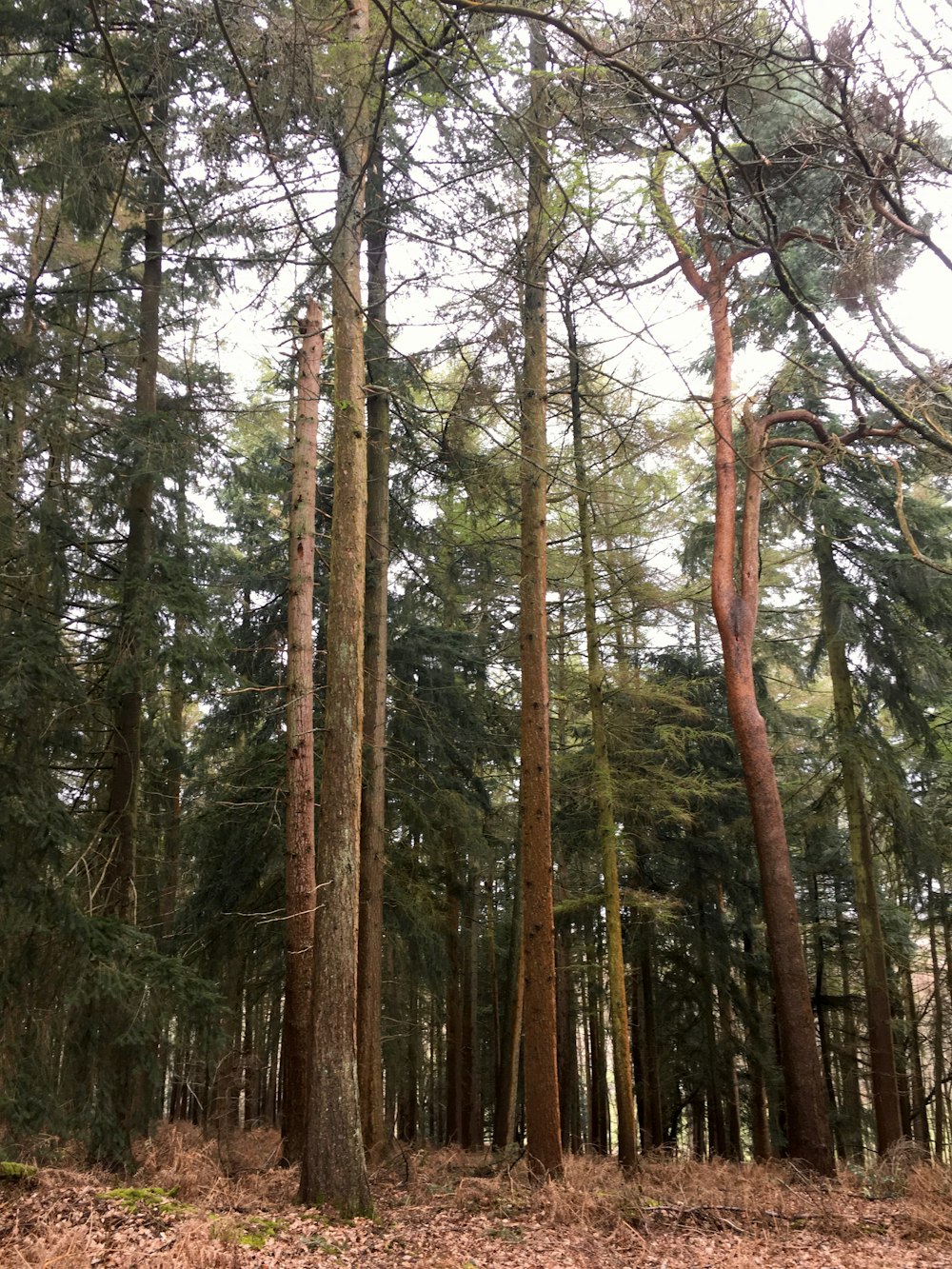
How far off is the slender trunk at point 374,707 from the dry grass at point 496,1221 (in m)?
1.24

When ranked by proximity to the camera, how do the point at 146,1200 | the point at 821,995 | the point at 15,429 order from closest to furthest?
the point at 146,1200, the point at 15,429, the point at 821,995

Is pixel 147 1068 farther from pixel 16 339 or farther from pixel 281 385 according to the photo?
pixel 281 385

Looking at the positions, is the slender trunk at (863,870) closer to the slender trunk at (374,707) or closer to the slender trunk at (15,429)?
the slender trunk at (374,707)

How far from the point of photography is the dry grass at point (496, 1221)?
5.17 meters

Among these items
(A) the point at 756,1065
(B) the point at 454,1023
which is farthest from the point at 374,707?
(A) the point at 756,1065

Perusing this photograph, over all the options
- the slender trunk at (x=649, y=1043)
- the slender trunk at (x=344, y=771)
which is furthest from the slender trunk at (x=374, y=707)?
the slender trunk at (x=649, y=1043)

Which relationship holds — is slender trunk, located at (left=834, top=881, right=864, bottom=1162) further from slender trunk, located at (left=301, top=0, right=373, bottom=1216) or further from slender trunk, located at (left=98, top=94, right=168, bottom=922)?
slender trunk, located at (left=98, top=94, right=168, bottom=922)

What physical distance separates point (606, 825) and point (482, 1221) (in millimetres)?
5326

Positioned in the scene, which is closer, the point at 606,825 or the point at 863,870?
the point at 606,825

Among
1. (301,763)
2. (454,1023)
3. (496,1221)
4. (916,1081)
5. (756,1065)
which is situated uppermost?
(301,763)

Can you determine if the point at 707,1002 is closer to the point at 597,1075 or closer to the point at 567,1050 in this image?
the point at 567,1050

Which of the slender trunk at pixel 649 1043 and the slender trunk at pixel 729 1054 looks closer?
the slender trunk at pixel 729 1054

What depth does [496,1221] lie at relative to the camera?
7027 millimetres

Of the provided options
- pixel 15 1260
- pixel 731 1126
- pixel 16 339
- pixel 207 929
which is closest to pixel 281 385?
pixel 16 339
